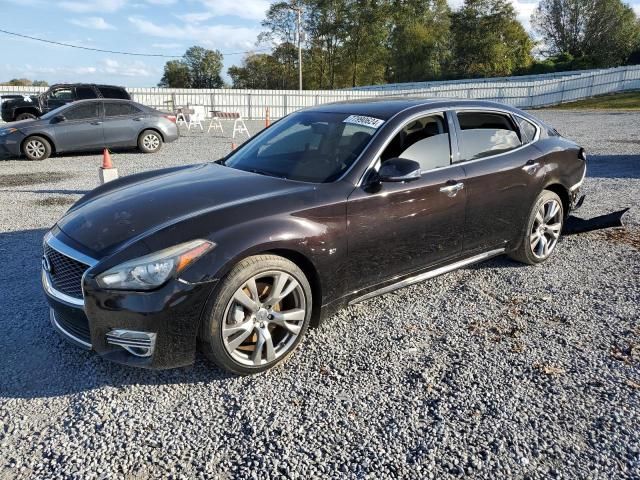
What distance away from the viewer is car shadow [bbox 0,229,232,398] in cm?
302

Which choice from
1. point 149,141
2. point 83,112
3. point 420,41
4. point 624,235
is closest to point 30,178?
point 83,112

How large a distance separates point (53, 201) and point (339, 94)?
25.8 meters

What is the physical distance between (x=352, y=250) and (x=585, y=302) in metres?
2.21

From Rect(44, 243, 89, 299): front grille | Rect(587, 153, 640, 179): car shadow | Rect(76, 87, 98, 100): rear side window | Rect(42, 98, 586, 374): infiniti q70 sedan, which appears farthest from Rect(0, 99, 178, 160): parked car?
Rect(587, 153, 640, 179): car shadow

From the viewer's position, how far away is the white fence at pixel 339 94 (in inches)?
1093

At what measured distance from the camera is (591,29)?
56.1 m

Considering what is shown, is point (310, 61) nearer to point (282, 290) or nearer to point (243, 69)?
point (243, 69)

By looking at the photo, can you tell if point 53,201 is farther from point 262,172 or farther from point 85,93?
point 85,93

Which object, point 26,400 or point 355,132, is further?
point 355,132

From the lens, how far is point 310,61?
2621 inches

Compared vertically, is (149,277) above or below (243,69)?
below

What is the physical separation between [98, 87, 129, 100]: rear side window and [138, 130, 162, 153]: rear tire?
3.38 metres

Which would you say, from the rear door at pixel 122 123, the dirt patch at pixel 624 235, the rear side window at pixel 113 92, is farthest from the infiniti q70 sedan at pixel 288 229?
the rear side window at pixel 113 92

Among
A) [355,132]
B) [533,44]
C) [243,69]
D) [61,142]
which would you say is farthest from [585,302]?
[243,69]
